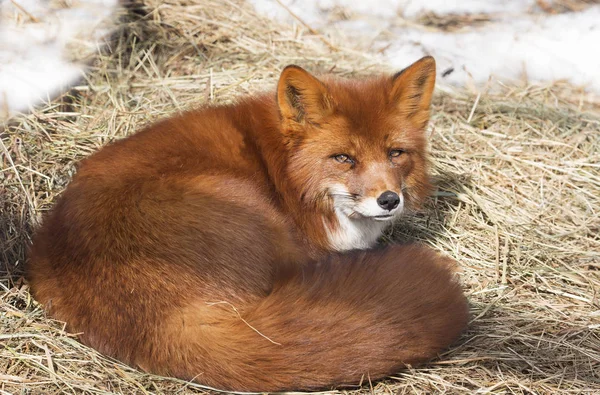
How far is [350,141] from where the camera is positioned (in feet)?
13.4

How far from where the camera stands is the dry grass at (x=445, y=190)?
141 inches

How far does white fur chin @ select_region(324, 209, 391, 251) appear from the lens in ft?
14.0

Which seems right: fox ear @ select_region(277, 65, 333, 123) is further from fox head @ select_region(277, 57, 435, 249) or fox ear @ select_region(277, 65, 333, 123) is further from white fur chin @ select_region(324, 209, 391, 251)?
white fur chin @ select_region(324, 209, 391, 251)

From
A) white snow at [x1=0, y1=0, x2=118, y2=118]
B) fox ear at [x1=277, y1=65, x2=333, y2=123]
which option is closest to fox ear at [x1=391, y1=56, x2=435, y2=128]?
fox ear at [x1=277, y1=65, x2=333, y2=123]

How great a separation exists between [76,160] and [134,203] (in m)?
1.83

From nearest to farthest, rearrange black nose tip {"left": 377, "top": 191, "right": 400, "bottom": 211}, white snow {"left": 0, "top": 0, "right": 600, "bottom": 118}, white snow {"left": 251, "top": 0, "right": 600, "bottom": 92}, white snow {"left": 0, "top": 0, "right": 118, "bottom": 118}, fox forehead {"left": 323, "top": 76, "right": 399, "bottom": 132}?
black nose tip {"left": 377, "top": 191, "right": 400, "bottom": 211}, fox forehead {"left": 323, "top": 76, "right": 399, "bottom": 132}, white snow {"left": 0, "top": 0, "right": 118, "bottom": 118}, white snow {"left": 0, "top": 0, "right": 600, "bottom": 118}, white snow {"left": 251, "top": 0, "right": 600, "bottom": 92}

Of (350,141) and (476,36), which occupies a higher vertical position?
(350,141)

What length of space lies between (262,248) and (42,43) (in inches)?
156

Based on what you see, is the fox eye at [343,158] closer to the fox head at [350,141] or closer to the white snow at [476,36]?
the fox head at [350,141]

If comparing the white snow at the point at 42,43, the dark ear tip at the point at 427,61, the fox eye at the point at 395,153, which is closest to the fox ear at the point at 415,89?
the dark ear tip at the point at 427,61

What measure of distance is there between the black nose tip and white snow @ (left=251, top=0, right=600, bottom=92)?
341 centimetres

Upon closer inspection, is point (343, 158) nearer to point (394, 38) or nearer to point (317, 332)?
point (317, 332)

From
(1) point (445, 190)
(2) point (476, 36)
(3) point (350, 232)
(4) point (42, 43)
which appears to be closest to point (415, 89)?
(3) point (350, 232)

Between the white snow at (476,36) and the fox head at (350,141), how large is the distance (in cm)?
290
